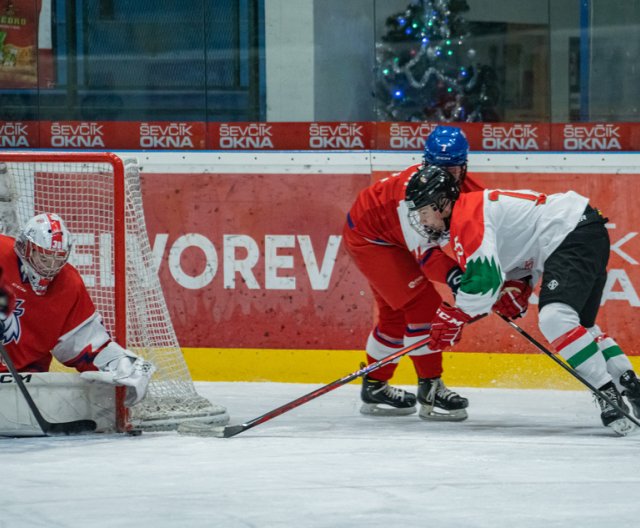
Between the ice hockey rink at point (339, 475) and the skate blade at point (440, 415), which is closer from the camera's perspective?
the ice hockey rink at point (339, 475)

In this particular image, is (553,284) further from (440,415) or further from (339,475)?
(339,475)

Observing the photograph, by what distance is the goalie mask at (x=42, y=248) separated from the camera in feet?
12.6

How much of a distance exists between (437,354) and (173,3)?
2.22 metres

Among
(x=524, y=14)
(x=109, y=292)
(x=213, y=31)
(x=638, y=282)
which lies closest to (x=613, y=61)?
(x=524, y=14)

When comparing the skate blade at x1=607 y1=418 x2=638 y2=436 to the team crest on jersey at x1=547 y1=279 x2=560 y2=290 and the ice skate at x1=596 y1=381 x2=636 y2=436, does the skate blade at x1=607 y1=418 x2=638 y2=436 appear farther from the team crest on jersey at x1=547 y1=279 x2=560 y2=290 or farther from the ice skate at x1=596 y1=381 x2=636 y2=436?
the team crest on jersey at x1=547 y1=279 x2=560 y2=290

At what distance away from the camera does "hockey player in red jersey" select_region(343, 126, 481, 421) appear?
4.25m

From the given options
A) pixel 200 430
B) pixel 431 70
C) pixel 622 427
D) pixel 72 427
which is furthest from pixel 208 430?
pixel 431 70

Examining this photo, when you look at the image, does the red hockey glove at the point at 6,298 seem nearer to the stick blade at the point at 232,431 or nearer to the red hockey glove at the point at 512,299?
the stick blade at the point at 232,431

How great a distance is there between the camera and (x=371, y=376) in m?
4.59

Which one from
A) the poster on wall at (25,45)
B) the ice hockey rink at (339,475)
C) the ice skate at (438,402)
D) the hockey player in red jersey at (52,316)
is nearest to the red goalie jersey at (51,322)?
the hockey player in red jersey at (52,316)

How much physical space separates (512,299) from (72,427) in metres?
1.43

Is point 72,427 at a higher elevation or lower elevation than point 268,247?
lower

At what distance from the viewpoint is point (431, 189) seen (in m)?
3.84

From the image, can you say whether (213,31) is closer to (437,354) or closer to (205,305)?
(205,305)
